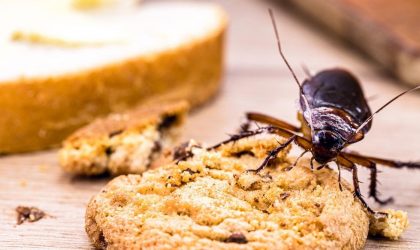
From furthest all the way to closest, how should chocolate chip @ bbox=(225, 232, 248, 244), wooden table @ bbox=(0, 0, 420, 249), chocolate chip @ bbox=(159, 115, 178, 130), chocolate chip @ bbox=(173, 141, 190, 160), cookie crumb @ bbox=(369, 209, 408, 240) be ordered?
chocolate chip @ bbox=(159, 115, 178, 130)
chocolate chip @ bbox=(173, 141, 190, 160)
wooden table @ bbox=(0, 0, 420, 249)
cookie crumb @ bbox=(369, 209, 408, 240)
chocolate chip @ bbox=(225, 232, 248, 244)

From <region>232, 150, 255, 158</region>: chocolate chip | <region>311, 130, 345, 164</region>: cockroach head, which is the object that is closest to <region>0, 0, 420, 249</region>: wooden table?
<region>232, 150, 255, 158</region>: chocolate chip

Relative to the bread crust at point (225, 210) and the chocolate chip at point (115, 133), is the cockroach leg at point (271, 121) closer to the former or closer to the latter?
the bread crust at point (225, 210)

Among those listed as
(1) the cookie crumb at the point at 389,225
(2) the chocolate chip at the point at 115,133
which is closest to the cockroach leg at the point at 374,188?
(1) the cookie crumb at the point at 389,225

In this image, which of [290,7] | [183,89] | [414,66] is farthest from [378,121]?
[290,7]

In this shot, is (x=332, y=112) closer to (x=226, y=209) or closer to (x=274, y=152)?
(x=274, y=152)

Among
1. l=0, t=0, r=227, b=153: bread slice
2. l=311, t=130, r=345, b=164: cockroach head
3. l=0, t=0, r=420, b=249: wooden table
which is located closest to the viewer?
l=311, t=130, r=345, b=164: cockroach head

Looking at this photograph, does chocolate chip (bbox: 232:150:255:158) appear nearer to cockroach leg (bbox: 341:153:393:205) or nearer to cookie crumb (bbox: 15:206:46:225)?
cockroach leg (bbox: 341:153:393:205)

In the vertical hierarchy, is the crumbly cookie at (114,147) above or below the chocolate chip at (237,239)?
below
